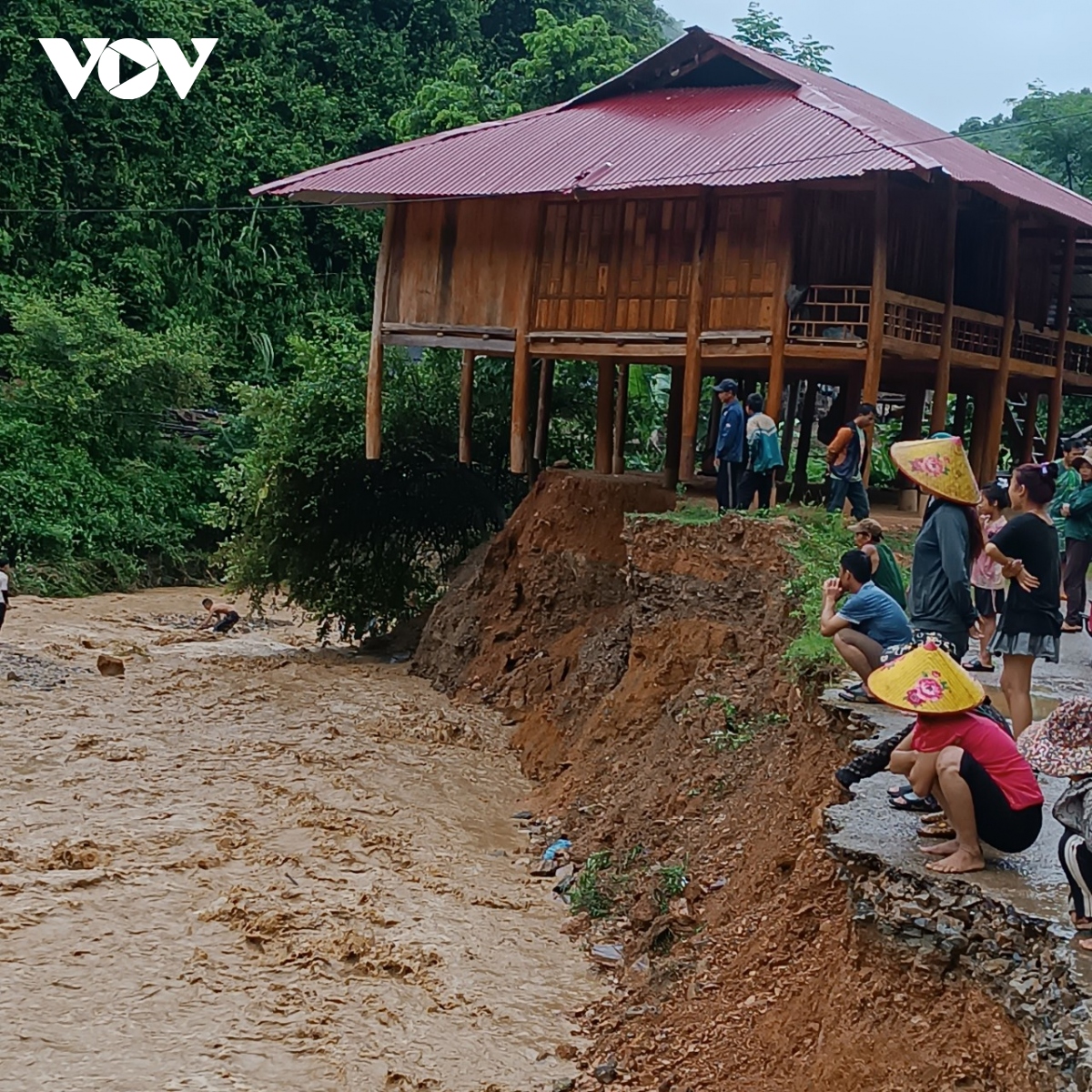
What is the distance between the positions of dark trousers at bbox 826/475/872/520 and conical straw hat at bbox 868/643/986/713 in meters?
7.88

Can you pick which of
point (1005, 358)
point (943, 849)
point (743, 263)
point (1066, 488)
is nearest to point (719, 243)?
point (743, 263)

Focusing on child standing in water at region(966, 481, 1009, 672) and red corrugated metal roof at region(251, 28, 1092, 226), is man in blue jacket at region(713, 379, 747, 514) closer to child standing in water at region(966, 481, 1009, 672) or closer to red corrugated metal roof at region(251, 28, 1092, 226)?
red corrugated metal roof at region(251, 28, 1092, 226)

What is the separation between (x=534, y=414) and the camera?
74.5 ft

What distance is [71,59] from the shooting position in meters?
31.9

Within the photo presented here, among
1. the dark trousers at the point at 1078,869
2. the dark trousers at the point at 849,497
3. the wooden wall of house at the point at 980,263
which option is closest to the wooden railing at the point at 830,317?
the dark trousers at the point at 849,497

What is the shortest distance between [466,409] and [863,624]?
42.0ft

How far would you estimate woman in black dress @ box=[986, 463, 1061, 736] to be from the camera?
311 inches

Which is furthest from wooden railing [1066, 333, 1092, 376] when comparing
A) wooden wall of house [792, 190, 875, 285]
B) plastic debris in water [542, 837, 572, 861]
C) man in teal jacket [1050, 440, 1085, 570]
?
plastic debris in water [542, 837, 572, 861]

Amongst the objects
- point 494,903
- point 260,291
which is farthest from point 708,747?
point 260,291

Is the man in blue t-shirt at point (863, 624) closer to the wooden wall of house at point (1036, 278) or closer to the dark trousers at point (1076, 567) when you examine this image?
the dark trousers at point (1076, 567)

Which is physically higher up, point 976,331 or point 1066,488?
point 976,331

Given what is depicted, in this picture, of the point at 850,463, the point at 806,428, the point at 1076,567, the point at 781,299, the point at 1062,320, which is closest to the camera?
the point at 1076,567

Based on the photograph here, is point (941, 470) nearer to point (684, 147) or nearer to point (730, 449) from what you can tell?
point (730, 449)

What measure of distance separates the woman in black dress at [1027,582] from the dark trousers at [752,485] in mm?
6739
